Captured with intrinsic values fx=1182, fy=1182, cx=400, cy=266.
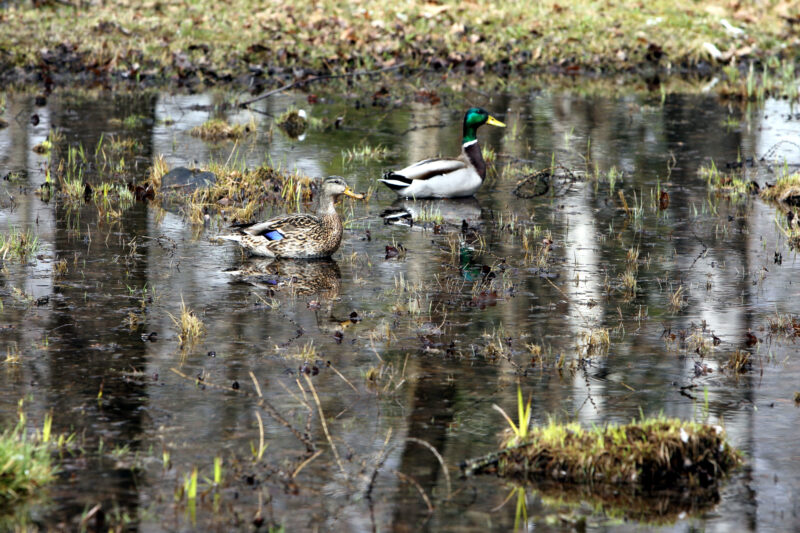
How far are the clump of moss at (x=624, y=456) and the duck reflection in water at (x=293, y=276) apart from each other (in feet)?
12.3

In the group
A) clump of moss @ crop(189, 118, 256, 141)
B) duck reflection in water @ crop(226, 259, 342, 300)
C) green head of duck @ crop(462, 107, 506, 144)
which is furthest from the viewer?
clump of moss @ crop(189, 118, 256, 141)

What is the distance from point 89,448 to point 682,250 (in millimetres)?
7001

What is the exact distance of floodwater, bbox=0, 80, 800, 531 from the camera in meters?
5.92

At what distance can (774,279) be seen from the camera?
10453 millimetres

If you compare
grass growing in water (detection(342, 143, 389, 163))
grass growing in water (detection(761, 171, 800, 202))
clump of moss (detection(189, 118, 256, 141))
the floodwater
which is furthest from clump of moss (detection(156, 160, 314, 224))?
grass growing in water (detection(761, 171, 800, 202))

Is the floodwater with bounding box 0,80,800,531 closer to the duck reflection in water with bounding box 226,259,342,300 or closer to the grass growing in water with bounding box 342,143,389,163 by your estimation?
the duck reflection in water with bounding box 226,259,342,300

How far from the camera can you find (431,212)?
13.5 metres

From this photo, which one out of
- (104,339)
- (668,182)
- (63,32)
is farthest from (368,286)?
(63,32)

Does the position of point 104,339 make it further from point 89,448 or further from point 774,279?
point 774,279

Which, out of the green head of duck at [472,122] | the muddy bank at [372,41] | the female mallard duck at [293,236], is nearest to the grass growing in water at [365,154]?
the green head of duck at [472,122]

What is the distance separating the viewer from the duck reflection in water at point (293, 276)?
1002 centimetres

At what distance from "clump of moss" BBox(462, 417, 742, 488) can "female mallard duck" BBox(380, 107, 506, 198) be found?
789cm

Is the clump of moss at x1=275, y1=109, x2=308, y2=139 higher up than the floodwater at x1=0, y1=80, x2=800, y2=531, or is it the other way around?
the clump of moss at x1=275, y1=109, x2=308, y2=139

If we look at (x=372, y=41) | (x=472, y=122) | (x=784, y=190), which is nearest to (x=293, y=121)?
(x=472, y=122)
